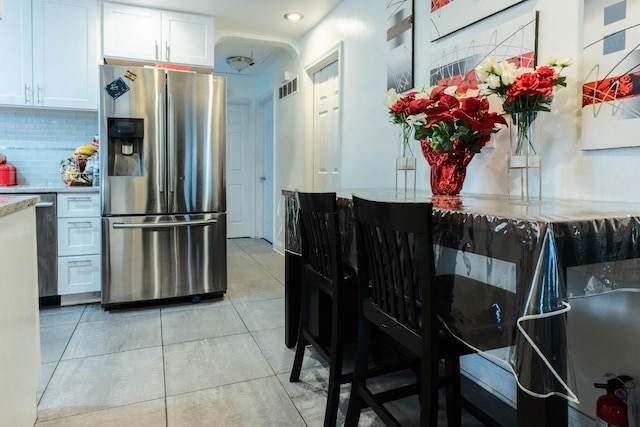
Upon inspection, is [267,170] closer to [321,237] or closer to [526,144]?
[321,237]

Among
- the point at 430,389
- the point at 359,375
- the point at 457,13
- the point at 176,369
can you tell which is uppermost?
the point at 457,13

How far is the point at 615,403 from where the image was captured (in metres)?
1.38

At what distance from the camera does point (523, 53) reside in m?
1.76

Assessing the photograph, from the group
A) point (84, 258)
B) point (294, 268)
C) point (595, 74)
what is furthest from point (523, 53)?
point (84, 258)

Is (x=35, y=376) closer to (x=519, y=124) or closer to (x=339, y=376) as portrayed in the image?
(x=339, y=376)

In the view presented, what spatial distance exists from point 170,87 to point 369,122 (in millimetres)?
1469

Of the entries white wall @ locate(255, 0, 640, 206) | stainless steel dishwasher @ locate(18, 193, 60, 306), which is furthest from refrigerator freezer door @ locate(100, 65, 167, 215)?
white wall @ locate(255, 0, 640, 206)

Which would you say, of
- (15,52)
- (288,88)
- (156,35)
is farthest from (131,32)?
(288,88)

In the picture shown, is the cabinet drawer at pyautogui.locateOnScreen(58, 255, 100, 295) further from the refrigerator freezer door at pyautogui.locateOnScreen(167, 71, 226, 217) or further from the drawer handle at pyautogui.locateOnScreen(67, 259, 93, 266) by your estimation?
the refrigerator freezer door at pyautogui.locateOnScreen(167, 71, 226, 217)

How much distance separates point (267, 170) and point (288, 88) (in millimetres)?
1437

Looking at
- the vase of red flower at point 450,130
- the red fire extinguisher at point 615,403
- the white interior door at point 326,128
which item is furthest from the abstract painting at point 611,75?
the white interior door at point 326,128

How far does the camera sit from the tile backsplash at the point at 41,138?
340 centimetres

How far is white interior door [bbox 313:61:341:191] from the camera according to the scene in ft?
12.0

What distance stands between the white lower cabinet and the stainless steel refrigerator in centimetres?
18
